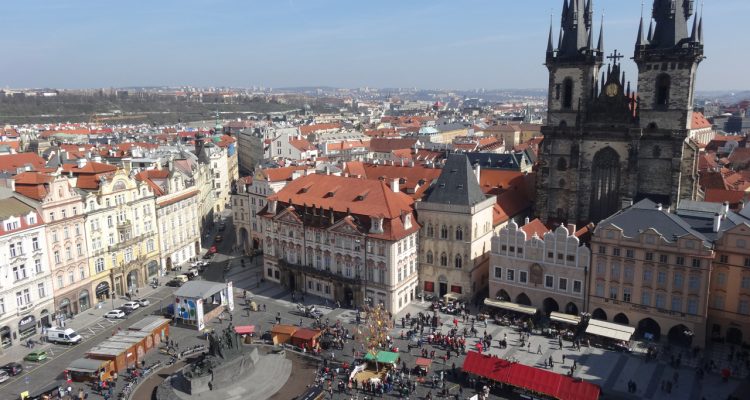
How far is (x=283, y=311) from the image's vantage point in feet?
246

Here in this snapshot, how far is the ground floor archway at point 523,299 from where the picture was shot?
237ft

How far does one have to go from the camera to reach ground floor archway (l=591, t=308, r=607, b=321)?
67562mm

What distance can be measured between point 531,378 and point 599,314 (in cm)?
2031

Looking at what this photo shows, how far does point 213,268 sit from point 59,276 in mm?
25467

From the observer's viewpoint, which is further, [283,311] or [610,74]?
[610,74]

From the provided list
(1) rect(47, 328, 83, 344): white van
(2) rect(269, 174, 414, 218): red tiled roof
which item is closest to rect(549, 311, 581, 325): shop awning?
(2) rect(269, 174, 414, 218): red tiled roof

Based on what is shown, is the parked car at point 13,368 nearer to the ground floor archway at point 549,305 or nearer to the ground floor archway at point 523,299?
the ground floor archway at point 523,299

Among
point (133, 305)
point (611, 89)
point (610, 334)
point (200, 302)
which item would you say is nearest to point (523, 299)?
point (610, 334)

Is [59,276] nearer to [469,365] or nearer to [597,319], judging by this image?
[469,365]

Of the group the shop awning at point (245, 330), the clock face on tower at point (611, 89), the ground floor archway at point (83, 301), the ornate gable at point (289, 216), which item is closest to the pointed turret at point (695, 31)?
the clock face on tower at point (611, 89)

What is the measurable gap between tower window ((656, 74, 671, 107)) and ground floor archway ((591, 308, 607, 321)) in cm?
2967

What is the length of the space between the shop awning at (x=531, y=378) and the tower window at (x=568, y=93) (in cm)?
4582

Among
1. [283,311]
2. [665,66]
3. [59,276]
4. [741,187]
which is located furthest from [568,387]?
[741,187]

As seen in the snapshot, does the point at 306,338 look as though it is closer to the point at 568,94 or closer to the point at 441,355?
the point at 441,355
